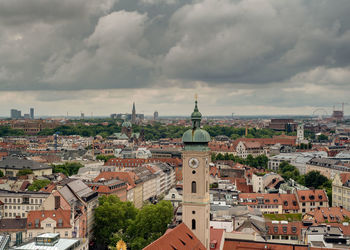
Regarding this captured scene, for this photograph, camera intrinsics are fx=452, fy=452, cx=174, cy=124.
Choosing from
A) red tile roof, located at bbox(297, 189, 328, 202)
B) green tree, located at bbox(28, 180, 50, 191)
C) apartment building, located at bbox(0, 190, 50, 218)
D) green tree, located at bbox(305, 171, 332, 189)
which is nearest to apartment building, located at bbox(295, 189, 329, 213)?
red tile roof, located at bbox(297, 189, 328, 202)

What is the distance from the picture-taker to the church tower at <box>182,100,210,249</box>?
64875mm

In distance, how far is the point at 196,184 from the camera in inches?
2579

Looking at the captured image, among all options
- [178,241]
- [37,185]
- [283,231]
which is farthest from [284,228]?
[37,185]

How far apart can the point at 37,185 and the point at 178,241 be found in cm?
8341

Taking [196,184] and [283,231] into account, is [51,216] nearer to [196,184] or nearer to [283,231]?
[196,184]

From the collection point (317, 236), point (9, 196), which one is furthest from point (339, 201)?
point (9, 196)

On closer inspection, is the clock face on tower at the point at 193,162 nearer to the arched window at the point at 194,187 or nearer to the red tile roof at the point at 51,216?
the arched window at the point at 194,187

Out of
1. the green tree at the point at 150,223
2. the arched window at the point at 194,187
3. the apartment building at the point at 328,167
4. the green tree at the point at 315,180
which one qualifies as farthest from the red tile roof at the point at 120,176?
the apartment building at the point at 328,167

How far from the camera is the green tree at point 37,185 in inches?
5063

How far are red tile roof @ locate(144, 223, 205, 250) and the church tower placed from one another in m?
1.76

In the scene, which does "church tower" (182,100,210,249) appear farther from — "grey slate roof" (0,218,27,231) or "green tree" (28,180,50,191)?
"green tree" (28,180,50,191)

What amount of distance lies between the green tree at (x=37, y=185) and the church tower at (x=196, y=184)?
75.3 m

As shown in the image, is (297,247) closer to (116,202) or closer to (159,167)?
(116,202)

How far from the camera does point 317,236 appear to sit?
76.2m
